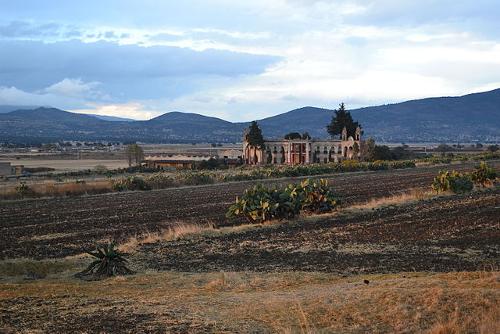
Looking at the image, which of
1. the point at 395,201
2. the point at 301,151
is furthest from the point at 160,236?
the point at 301,151

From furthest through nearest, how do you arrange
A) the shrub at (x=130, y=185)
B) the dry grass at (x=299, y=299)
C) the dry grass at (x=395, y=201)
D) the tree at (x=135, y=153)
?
the tree at (x=135, y=153), the shrub at (x=130, y=185), the dry grass at (x=395, y=201), the dry grass at (x=299, y=299)

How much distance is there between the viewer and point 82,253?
2120 cm

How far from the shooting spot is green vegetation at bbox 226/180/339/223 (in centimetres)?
2784

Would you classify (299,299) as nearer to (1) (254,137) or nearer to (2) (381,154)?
(1) (254,137)

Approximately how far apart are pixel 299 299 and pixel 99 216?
23313 millimetres

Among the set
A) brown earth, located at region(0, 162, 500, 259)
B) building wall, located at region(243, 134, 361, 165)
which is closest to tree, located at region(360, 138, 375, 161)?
building wall, located at region(243, 134, 361, 165)

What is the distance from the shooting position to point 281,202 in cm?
2827

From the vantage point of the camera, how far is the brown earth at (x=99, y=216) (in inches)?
949

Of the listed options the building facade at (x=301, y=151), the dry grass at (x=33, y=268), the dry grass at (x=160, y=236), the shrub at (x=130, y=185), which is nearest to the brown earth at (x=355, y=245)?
the dry grass at (x=160, y=236)

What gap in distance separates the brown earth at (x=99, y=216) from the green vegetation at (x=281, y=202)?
1.38 metres

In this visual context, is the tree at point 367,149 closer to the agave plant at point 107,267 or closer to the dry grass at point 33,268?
the dry grass at point 33,268

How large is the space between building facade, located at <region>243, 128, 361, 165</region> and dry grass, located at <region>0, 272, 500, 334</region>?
81.6 metres

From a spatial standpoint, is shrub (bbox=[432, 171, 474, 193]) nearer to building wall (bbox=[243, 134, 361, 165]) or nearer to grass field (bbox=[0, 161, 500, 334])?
grass field (bbox=[0, 161, 500, 334])

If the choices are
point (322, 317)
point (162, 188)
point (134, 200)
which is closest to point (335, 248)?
point (322, 317)
